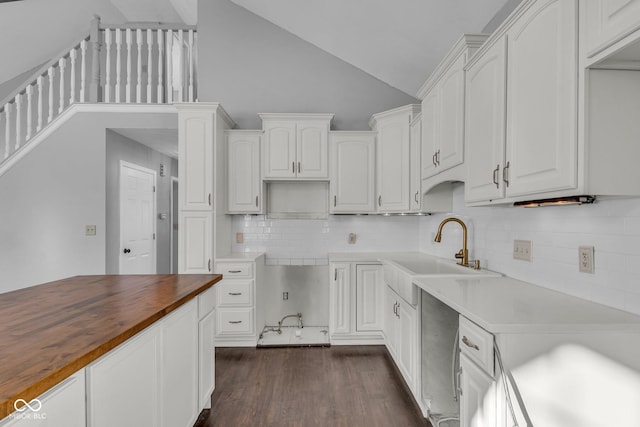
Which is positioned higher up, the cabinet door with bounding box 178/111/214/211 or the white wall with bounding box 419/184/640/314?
the cabinet door with bounding box 178/111/214/211

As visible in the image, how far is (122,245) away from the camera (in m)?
4.28

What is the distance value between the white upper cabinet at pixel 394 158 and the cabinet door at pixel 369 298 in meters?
0.69

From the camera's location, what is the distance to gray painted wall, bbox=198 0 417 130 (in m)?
4.02

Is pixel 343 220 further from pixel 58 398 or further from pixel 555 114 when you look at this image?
pixel 58 398

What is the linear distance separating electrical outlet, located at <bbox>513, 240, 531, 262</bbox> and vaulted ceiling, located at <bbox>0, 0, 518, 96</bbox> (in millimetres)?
1600

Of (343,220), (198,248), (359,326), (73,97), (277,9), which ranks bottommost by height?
(359,326)

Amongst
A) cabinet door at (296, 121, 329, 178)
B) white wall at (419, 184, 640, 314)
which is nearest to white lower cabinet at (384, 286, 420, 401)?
white wall at (419, 184, 640, 314)

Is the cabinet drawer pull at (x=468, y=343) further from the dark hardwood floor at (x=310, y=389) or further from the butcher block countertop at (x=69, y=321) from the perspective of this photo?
the butcher block countertop at (x=69, y=321)

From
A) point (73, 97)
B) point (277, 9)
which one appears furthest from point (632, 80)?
point (73, 97)

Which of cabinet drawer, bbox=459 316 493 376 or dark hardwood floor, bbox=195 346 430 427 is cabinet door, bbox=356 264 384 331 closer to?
dark hardwood floor, bbox=195 346 430 427

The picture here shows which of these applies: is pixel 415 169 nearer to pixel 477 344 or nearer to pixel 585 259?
pixel 585 259

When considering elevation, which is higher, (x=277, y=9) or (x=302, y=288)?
(x=277, y=9)

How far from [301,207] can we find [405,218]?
50.3 inches

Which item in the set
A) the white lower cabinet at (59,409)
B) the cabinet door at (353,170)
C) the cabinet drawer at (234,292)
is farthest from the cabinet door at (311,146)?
the white lower cabinet at (59,409)
